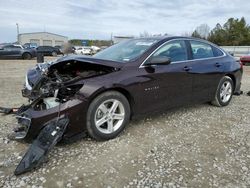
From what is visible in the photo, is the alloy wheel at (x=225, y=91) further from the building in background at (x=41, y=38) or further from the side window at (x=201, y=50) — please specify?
the building in background at (x=41, y=38)

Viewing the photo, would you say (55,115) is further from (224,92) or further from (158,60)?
(224,92)

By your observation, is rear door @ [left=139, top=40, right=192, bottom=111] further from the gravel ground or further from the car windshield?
the gravel ground

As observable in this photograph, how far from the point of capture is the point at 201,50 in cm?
504

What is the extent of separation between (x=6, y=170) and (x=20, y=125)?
0.75m

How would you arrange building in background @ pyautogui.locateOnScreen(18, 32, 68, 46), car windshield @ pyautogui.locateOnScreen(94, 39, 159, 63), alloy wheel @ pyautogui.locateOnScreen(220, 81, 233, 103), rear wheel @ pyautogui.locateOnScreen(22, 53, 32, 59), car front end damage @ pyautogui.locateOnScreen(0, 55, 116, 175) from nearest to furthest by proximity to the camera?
1. car front end damage @ pyautogui.locateOnScreen(0, 55, 116, 175)
2. car windshield @ pyautogui.locateOnScreen(94, 39, 159, 63)
3. alloy wheel @ pyautogui.locateOnScreen(220, 81, 233, 103)
4. rear wheel @ pyautogui.locateOnScreen(22, 53, 32, 59)
5. building in background @ pyautogui.locateOnScreen(18, 32, 68, 46)

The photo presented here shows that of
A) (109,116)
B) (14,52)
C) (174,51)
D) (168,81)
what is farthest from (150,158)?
(14,52)

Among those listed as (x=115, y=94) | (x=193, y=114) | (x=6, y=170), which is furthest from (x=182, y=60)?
(x=6, y=170)

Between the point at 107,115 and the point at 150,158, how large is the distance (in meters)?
0.86

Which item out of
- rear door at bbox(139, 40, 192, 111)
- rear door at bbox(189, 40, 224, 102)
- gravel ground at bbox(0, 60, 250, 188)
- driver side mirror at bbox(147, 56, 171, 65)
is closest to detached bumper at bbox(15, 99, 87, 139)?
gravel ground at bbox(0, 60, 250, 188)

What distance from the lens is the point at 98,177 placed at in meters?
2.73

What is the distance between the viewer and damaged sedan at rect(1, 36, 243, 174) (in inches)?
126

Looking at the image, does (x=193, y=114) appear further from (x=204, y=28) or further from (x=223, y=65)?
(x=204, y=28)

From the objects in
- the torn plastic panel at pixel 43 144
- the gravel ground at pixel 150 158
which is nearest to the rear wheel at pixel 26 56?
the gravel ground at pixel 150 158

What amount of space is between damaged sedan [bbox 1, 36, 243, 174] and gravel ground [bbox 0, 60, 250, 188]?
193 mm
